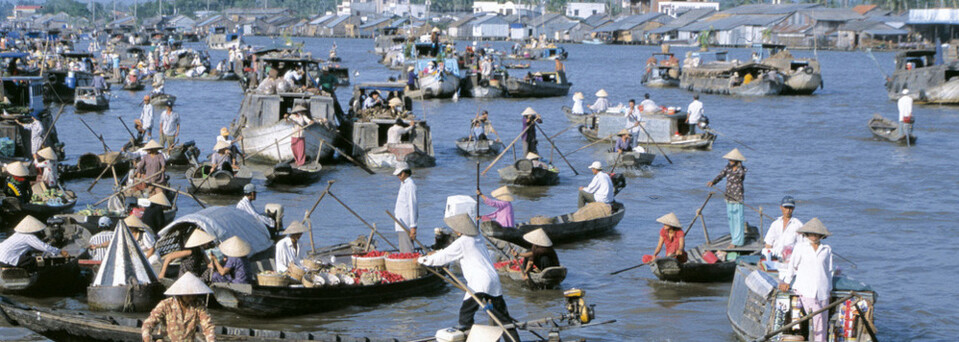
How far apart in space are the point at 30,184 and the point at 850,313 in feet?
48.9

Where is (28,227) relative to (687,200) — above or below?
above

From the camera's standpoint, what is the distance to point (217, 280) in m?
13.4

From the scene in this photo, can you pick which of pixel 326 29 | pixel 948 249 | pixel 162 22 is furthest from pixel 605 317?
pixel 326 29

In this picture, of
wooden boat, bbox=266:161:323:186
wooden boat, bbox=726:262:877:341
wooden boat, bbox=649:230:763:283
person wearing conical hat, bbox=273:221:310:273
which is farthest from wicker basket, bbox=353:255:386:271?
wooden boat, bbox=266:161:323:186

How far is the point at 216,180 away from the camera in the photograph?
2303cm

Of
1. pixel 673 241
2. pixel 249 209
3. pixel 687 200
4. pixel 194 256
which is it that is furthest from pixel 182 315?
pixel 687 200

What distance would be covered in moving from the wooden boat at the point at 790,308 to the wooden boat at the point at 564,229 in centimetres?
567

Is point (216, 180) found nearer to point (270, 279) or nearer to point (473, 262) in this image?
point (270, 279)

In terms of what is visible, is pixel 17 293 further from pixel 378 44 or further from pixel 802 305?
pixel 378 44

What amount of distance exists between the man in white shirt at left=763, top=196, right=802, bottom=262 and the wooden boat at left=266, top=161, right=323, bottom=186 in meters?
14.0

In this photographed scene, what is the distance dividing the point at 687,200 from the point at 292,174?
9308 millimetres

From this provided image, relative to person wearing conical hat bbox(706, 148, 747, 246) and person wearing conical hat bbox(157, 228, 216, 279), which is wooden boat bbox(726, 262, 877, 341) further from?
person wearing conical hat bbox(157, 228, 216, 279)

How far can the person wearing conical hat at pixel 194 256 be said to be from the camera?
1335 centimetres

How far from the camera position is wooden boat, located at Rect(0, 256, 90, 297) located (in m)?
14.3
